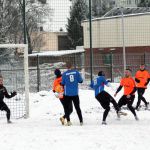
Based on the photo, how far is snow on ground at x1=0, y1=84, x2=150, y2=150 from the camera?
10.0 m

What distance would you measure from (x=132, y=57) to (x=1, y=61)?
9.30 metres

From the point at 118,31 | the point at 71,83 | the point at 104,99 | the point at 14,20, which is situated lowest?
the point at 104,99

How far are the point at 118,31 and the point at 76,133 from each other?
943 inches

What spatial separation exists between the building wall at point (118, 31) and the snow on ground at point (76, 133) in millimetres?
16421

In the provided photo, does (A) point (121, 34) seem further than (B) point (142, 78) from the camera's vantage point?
Yes

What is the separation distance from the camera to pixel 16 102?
62.6ft

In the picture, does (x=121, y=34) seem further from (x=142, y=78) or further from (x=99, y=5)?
(x=142, y=78)

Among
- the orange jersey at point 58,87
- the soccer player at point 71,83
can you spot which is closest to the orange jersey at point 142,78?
the orange jersey at point 58,87

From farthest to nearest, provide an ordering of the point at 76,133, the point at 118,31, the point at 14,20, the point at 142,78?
the point at 118,31
the point at 14,20
the point at 142,78
the point at 76,133

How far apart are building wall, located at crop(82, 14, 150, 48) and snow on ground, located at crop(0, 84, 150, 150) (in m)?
16.4

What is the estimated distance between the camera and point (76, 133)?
11.8m

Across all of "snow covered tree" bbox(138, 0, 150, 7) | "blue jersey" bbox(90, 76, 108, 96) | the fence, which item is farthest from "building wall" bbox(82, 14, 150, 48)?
"snow covered tree" bbox(138, 0, 150, 7)

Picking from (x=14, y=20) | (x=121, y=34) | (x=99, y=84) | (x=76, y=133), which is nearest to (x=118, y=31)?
(x=121, y=34)

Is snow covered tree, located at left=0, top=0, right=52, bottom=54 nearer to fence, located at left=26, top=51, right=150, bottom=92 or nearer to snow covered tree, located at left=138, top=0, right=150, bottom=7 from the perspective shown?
fence, located at left=26, top=51, right=150, bottom=92
